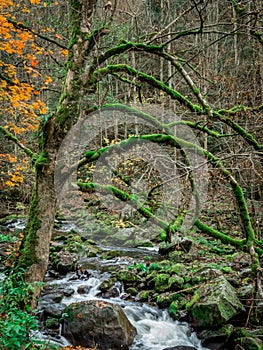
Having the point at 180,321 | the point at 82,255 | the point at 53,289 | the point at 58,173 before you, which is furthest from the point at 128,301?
the point at 58,173

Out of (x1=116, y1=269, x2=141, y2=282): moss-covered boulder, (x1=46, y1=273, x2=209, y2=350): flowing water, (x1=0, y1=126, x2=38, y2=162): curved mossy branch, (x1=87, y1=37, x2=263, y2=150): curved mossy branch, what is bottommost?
(x1=46, y1=273, x2=209, y2=350): flowing water

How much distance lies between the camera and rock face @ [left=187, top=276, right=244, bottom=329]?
231 inches

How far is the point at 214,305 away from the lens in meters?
5.91

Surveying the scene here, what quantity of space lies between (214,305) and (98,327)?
2064mm

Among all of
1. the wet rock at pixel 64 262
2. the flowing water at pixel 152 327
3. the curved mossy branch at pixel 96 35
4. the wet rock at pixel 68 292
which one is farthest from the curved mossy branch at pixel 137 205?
the wet rock at pixel 64 262

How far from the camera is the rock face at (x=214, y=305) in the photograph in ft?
19.2

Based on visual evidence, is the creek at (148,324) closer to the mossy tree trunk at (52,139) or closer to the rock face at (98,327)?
the rock face at (98,327)

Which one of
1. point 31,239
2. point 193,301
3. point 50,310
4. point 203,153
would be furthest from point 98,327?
point 203,153

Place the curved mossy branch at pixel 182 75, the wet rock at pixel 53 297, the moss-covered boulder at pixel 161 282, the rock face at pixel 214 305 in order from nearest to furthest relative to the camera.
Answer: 1. the curved mossy branch at pixel 182 75
2. the rock face at pixel 214 305
3. the wet rock at pixel 53 297
4. the moss-covered boulder at pixel 161 282

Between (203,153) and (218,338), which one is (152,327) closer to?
(218,338)

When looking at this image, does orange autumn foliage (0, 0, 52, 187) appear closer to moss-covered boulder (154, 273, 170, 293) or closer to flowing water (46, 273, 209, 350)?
flowing water (46, 273, 209, 350)

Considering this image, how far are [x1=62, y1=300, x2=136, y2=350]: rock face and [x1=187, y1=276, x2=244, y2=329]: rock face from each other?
132 centimetres

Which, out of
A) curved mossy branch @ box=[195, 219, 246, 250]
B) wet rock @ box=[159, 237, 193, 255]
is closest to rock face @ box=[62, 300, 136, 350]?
curved mossy branch @ box=[195, 219, 246, 250]

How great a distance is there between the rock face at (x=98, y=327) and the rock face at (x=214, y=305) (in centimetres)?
132
